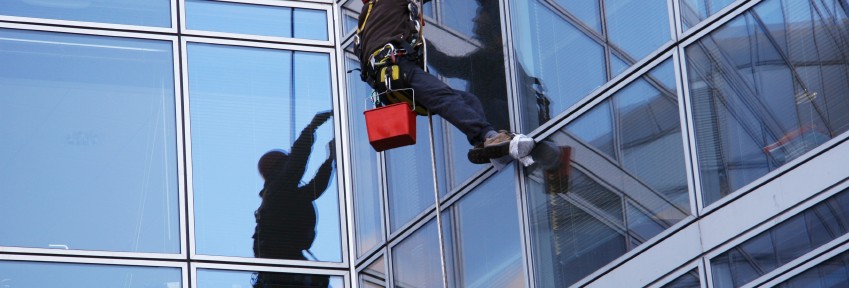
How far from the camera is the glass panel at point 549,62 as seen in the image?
9547 millimetres

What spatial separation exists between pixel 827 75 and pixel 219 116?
17.5 ft

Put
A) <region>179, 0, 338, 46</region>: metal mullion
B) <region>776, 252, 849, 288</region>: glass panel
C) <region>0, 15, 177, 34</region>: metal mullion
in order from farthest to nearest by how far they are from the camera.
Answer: <region>179, 0, 338, 46</region>: metal mullion → <region>0, 15, 177, 34</region>: metal mullion → <region>776, 252, 849, 288</region>: glass panel

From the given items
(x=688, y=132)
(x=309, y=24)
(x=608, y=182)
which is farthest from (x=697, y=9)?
(x=309, y=24)

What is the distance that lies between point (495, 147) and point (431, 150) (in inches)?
Answer: 20.3

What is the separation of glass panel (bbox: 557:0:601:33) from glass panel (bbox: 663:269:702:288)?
1671 mm

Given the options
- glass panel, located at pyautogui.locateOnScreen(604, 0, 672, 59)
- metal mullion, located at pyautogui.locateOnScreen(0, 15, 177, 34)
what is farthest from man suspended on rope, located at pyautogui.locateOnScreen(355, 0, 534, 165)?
metal mullion, located at pyautogui.locateOnScreen(0, 15, 177, 34)

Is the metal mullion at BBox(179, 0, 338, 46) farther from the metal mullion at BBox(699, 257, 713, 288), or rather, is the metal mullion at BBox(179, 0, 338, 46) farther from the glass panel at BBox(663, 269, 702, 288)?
the metal mullion at BBox(699, 257, 713, 288)

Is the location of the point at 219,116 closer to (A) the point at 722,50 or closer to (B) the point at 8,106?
(B) the point at 8,106

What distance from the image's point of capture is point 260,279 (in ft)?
38.1

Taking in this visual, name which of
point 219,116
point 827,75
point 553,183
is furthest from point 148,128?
point 827,75

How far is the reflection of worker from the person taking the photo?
11.7 metres

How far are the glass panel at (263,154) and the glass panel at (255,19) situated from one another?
0.16 m

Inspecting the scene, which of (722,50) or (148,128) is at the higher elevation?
(148,128)

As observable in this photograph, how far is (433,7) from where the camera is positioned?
36.8 feet
